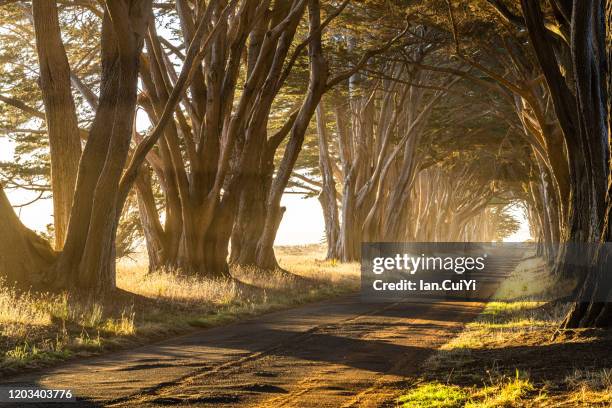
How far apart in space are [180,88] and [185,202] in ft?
16.3

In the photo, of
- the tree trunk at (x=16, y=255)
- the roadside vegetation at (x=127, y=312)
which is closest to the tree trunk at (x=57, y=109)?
the tree trunk at (x=16, y=255)

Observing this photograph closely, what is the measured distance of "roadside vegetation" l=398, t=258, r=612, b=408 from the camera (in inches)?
253

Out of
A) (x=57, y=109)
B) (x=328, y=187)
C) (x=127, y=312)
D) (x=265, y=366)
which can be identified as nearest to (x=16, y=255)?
(x=127, y=312)

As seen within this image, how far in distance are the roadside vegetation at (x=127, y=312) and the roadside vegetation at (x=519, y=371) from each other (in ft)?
13.1

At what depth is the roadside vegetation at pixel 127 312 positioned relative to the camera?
947 cm

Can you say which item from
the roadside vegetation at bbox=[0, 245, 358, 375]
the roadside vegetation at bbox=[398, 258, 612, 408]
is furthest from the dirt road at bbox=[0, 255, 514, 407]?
the roadside vegetation at bbox=[0, 245, 358, 375]

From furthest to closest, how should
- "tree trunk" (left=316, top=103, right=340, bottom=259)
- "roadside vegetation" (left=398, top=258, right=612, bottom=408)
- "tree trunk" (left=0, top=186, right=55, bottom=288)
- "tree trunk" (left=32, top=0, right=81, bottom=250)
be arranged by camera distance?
1. "tree trunk" (left=316, top=103, right=340, bottom=259)
2. "tree trunk" (left=32, top=0, right=81, bottom=250)
3. "tree trunk" (left=0, top=186, right=55, bottom=288)
4. "roadside vegetation" (left=398, top=258, right=612, bottom=408)

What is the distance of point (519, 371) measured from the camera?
7.61 metres

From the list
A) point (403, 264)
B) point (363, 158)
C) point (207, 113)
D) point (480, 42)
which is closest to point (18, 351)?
point (207, 113)

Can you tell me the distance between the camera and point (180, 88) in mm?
Result: 14875

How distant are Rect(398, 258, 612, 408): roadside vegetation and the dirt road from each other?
354 mm

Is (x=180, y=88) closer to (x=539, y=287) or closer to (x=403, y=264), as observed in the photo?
(x=539, y=287)

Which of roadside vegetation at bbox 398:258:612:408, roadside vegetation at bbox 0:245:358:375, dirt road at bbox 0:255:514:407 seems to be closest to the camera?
roadside vegetation at bbox 398:258:612:408

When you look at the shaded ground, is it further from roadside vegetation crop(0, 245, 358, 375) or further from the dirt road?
roadside vegetation crop(0, 245, 358, 375)
